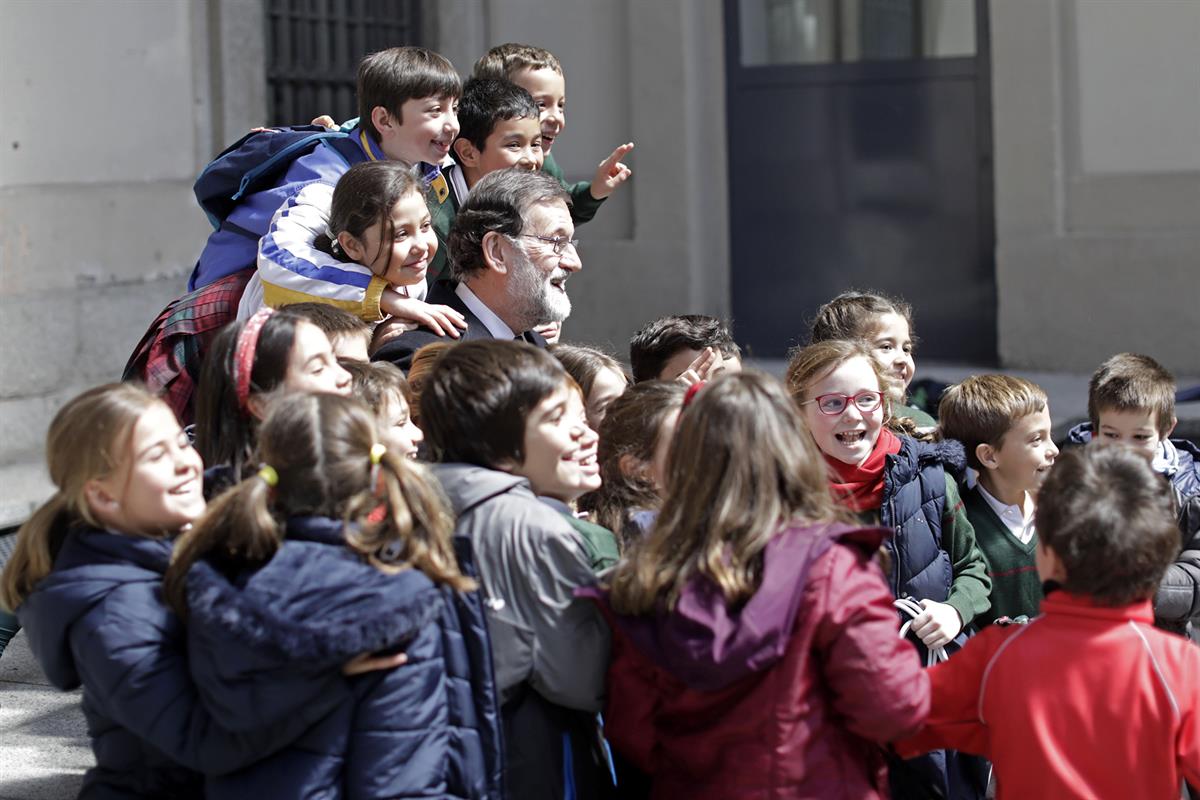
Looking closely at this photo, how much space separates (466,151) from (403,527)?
2.33 meters

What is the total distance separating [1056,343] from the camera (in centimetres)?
854

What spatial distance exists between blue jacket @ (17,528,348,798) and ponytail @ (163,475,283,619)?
6 cm

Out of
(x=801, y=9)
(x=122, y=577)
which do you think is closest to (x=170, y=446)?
(x=122, y=577)

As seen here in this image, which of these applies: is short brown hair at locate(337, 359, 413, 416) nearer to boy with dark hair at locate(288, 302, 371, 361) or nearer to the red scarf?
boy with dark hair at locate(288, 302, 371, 361)

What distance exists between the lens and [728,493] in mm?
2723

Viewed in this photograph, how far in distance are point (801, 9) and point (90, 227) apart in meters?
4.24

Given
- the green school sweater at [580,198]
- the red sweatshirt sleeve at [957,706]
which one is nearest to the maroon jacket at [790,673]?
the red sweatshirt sleeve at [957,706]

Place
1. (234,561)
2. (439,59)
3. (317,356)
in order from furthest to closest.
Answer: (439,59) < (317,356) < (234,561)

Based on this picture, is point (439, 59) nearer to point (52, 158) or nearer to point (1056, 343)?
point (52, 158)

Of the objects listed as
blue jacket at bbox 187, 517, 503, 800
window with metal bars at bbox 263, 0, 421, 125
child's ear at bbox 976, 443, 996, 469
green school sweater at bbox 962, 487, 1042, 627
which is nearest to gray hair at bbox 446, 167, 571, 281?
child's ear at bbox 976, 443, 996, 469

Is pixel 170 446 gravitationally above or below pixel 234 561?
above

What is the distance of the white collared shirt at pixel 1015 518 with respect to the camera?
389 centimetres

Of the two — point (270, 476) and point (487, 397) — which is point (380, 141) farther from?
point (270, 476)

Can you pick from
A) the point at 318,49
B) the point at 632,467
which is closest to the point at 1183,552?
the point at 632,467
